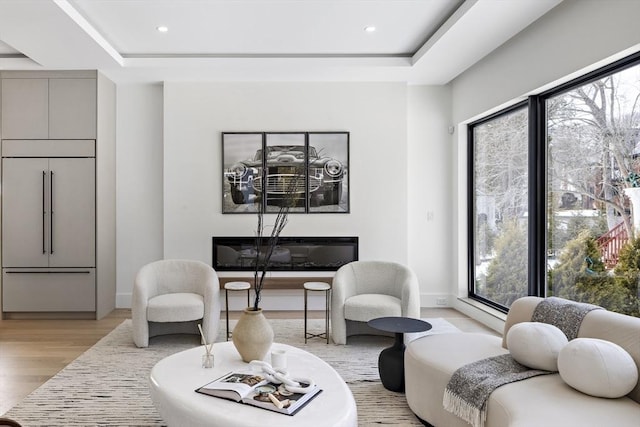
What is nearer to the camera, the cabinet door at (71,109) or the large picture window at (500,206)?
the large picture window at (500,206)

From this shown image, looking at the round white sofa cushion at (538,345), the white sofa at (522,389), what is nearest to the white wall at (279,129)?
the white sofa at (522,389)

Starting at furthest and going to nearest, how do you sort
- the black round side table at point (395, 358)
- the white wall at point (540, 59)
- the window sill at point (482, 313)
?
the window sill at point (482, 313) → the black round side table at point (395, 358) → the white wall at point (540, 59)

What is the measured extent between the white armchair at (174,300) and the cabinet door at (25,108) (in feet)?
7.48

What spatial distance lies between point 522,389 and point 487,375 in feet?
0.62

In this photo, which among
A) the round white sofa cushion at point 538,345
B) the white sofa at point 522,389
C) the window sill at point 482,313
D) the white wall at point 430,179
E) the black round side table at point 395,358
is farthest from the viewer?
the white wall at point 430,179

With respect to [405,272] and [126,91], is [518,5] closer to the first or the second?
[405,272]

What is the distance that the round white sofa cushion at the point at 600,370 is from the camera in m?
1.93

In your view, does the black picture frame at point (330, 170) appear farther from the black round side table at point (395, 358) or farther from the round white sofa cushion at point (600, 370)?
the round white sofa cushion at point (600, 370)

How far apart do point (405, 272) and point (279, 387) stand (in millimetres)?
2357

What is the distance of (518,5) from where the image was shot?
3367 mm

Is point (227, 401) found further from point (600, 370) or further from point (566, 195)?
point (566, 195)

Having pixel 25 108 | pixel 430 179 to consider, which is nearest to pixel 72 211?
pixel 25 108

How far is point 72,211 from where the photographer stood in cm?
505

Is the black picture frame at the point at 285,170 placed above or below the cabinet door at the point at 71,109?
below
